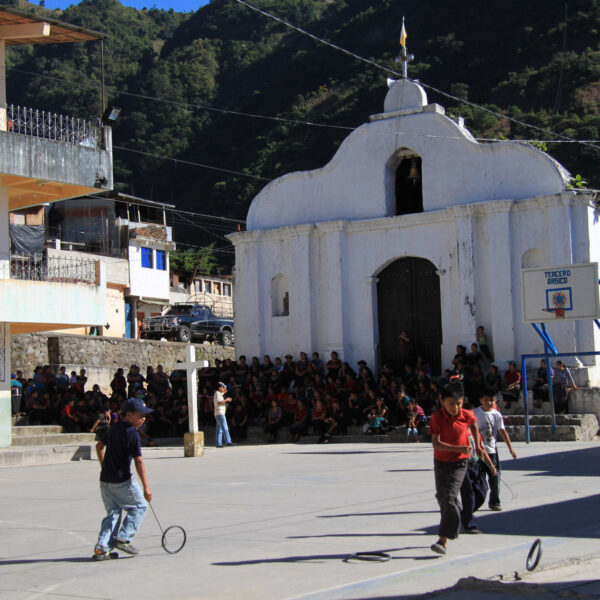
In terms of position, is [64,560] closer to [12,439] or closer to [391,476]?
[391,476]

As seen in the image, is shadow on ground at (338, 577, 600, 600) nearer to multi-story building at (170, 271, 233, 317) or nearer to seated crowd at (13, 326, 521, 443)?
seated crowd at (13, 326, 521, 443)

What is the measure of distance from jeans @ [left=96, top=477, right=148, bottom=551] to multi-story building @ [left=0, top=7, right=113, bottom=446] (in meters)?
13.4

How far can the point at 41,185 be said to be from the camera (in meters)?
22.5

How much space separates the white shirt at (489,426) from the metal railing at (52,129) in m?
14.3

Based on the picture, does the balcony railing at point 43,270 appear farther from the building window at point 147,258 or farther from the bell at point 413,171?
the building window at point 147,258

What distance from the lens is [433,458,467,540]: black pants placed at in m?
8.23

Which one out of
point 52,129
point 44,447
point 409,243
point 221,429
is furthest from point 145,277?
point 44,447

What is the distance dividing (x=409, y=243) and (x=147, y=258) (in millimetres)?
31132

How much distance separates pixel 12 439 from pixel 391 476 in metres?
11.4

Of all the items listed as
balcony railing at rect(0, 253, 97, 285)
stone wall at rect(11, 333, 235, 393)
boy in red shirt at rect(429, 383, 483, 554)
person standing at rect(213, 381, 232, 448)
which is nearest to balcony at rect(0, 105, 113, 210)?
balcony railing at rect(0, 253, 97, 285)

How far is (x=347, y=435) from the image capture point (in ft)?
73.4

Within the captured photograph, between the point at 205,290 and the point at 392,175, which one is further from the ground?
the point at 205,290

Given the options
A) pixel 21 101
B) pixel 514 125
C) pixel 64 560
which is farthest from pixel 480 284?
pixel 21 101

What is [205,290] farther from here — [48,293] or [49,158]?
[49,158]
